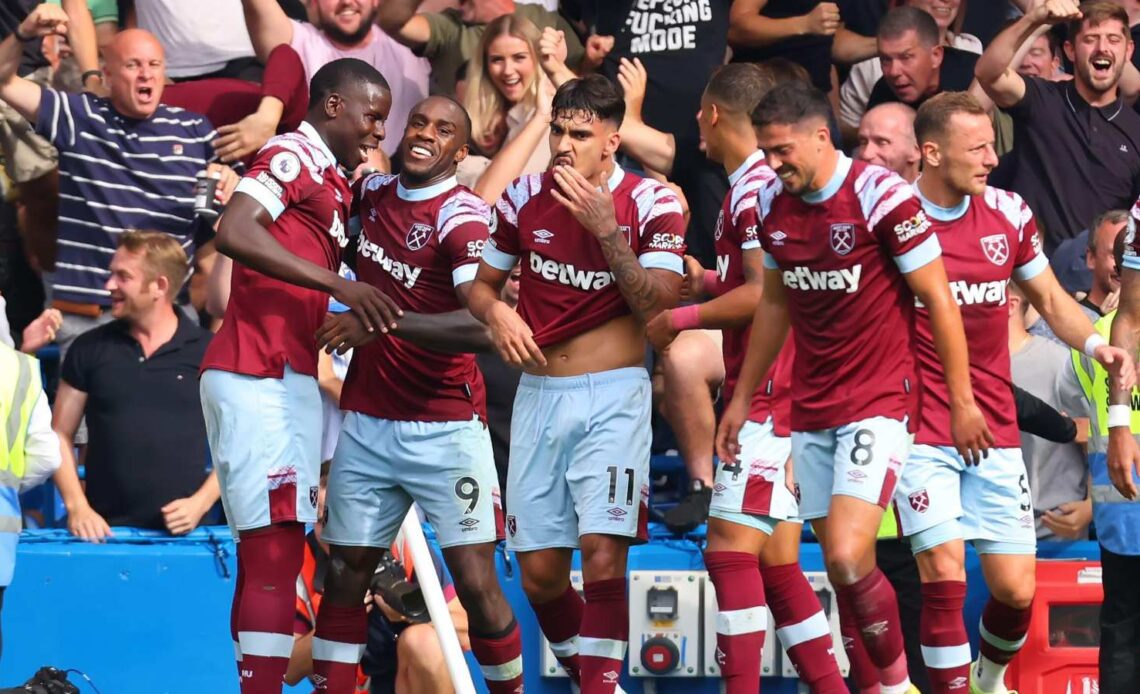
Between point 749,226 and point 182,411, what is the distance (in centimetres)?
288

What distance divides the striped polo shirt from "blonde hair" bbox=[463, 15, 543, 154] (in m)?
1.57

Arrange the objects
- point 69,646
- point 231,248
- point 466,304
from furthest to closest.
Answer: point 69,646 → point 466,304 → point 231,248

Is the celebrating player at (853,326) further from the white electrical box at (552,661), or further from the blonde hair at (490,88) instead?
the blonde hair at (490,88)

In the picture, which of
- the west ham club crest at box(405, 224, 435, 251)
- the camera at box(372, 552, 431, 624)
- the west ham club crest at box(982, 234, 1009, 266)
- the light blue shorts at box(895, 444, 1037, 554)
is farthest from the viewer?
the camera at box(372, 552, 431, 624)

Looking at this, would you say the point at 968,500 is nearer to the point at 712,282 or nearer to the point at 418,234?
the point at 712,282

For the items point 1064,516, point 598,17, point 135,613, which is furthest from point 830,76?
point 135,613

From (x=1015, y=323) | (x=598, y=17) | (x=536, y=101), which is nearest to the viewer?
(x=1015, y=323)

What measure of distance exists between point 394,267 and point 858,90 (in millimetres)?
4546

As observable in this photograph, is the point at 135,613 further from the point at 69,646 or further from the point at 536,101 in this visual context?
the point at 536,101

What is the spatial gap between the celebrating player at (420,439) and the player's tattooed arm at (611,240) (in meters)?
0.64

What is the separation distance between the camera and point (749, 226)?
288 inches

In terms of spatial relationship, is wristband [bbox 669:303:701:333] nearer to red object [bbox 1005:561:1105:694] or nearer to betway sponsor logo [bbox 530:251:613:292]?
betway sponsor logo [bbox 530:251:613:292]

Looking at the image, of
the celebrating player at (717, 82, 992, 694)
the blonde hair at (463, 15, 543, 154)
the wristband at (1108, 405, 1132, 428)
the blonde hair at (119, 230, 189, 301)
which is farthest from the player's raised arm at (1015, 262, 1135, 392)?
the blonde hair at (119, 230, 189, 301)

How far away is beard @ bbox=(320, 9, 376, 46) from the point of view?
33.9ft
